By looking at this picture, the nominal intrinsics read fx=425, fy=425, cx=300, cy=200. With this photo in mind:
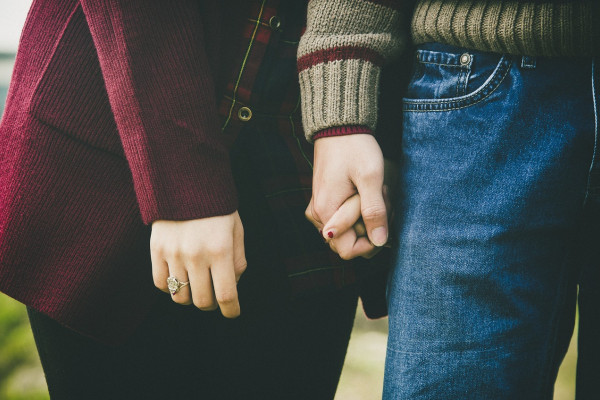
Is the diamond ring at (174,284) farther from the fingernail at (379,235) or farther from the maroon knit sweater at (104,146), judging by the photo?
the fingernail at (379,235)

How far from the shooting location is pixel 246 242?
821mm

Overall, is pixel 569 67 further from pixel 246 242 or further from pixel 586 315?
pixel 246 242

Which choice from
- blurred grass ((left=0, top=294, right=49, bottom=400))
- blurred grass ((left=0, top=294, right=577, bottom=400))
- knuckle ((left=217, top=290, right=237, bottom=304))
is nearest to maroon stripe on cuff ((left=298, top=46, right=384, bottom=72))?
knuckle ((left=217, top=290, right=237, bottom=304))

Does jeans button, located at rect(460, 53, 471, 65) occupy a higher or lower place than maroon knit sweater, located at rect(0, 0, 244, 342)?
higher

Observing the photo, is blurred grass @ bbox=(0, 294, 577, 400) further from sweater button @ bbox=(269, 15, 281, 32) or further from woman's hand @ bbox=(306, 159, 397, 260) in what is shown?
sweater button @ bbox=(269, 15, 281, 32)

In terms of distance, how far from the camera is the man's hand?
0.65 m

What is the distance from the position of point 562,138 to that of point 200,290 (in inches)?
22.7

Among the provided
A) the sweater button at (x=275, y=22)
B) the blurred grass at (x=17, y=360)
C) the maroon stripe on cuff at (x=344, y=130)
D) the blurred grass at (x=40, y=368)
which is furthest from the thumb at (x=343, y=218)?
the blurred grass at (x=17, y=360)

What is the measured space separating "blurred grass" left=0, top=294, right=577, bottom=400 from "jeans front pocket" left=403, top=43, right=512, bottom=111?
1614mm

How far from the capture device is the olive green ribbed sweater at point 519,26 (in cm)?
58

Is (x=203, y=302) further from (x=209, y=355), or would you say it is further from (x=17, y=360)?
(x=17, y=360)

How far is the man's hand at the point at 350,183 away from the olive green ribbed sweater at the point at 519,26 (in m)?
0.21

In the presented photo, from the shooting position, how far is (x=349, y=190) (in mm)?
661

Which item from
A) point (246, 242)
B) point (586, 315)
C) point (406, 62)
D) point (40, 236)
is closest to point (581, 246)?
point (586, 315)
